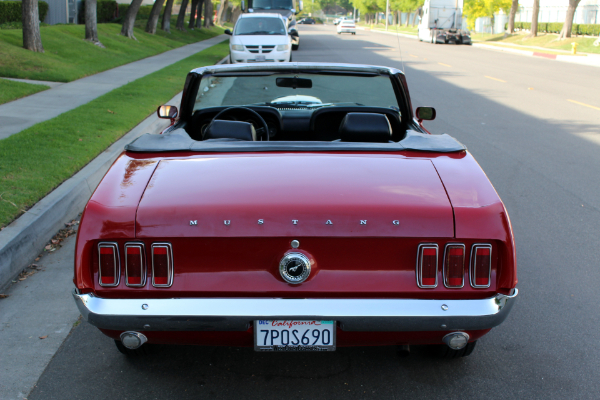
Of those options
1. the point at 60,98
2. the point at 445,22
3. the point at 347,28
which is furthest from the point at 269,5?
the point at 347,28

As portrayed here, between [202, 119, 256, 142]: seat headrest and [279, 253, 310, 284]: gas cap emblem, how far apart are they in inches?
51.4

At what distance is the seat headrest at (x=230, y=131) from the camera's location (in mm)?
3625

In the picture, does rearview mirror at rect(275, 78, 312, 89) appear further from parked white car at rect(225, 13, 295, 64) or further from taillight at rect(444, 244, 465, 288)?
parked white car at rect(225, 13, 295, 64)

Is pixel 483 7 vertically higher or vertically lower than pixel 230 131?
higher

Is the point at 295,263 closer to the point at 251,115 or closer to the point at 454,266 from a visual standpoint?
the point at 454,266

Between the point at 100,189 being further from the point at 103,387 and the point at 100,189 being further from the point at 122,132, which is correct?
the point at 122,132

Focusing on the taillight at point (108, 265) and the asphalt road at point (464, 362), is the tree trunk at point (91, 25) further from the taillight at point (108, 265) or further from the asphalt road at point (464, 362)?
the taillight at point (108, 265)

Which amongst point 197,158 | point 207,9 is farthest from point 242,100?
point 207,9

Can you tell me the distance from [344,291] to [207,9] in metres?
47.6

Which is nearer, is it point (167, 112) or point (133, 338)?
point (133, 338)

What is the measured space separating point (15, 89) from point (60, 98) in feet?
3.54

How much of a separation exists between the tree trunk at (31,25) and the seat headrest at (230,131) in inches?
555

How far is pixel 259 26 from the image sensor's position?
19.3 metres

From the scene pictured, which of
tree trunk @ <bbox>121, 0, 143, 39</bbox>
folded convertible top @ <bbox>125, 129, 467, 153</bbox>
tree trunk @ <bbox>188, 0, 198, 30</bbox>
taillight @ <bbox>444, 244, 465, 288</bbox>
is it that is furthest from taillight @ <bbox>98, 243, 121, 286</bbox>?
tree trunk @ <bbox>188, 0, 198, 30</bbox>
